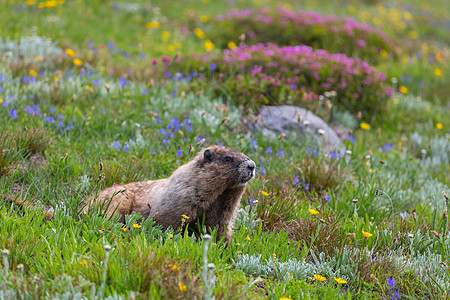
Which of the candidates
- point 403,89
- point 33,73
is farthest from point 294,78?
point 33,73

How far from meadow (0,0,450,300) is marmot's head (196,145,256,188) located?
559 mm

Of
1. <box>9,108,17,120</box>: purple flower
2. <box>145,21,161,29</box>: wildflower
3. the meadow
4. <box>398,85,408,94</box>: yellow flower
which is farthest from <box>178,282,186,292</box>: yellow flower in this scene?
<box>145,21,161,29</box>: wildflower

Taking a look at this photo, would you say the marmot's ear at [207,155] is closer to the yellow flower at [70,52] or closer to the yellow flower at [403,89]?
the yellow flower at [70,52]

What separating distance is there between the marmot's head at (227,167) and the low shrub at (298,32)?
836cm

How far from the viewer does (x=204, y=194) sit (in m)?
4.62

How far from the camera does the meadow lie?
3867 mm

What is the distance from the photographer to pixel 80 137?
6480mm

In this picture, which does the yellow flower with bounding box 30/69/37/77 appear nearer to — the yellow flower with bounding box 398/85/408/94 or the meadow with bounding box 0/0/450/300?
the meadow with bounding box 0/0/450/300

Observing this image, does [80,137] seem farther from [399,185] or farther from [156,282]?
[399,185]

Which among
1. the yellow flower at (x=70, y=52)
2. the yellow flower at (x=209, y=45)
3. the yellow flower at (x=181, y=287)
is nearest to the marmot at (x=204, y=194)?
the yellow flower at (x=181, y=287)

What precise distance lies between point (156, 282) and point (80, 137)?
3603 mm

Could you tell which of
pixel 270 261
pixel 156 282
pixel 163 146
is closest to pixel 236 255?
pixel 270 261

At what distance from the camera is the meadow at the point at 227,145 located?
3.87 meters

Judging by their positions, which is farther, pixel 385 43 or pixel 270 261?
pixel 385 43
